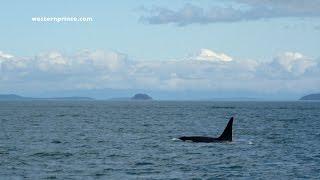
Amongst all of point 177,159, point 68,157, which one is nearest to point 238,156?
point 177,159

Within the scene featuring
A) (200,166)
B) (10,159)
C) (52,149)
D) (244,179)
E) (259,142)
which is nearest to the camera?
(244,179)

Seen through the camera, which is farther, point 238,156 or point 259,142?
point 259,142

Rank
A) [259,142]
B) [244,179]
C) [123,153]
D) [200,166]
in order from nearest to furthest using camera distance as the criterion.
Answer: [244,179], [200,166], [123,153], [259,142]

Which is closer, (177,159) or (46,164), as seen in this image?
(46,164)

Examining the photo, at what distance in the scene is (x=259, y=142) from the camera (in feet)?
226

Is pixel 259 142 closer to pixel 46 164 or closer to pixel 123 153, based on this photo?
pixel 123 153

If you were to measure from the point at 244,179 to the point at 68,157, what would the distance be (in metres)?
16.3

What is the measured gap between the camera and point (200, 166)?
46.6 metres

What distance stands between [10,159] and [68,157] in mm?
4438

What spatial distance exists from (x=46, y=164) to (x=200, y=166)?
10471mm

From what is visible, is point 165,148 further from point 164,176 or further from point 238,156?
point 164,176

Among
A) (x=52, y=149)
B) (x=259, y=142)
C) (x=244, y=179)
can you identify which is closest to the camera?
(x=244, y=179)

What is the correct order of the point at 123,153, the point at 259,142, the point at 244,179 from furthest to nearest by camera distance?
the point at 259,142 → the point at 123,153 → the point at 244,179

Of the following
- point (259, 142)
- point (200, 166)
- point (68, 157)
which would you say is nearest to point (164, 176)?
point (200, 166)
